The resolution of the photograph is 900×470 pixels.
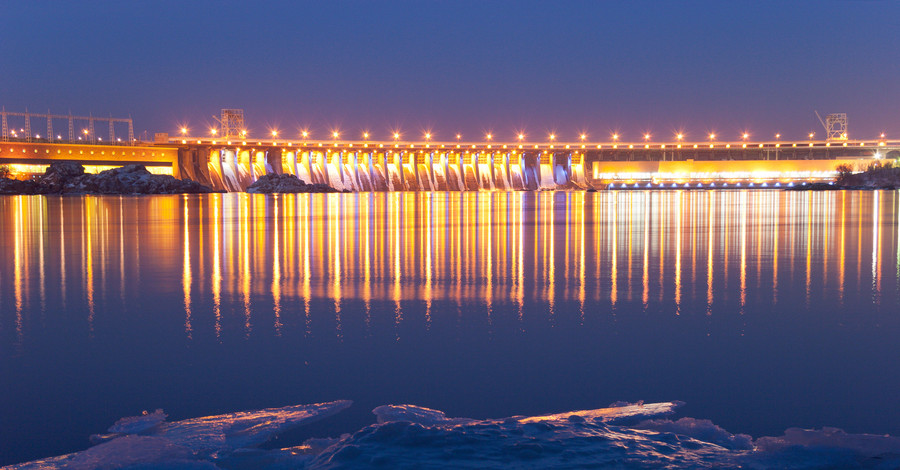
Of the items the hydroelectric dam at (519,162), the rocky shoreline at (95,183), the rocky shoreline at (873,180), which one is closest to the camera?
the rocky shoreline at (95,183)

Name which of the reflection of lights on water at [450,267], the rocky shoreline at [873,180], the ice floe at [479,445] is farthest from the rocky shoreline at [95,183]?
the rocky shoreline at [873,180]

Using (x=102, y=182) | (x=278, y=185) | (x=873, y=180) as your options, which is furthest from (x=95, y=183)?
(x=873, y=180)

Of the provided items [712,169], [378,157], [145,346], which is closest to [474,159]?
[378,157]

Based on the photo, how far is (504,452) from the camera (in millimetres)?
2742

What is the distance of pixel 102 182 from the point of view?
54062 millimetres

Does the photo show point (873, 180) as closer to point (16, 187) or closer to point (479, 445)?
point (16, 187)

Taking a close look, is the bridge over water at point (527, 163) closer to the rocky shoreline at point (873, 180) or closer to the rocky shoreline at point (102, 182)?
the rocky shoreline at point (102, 182)

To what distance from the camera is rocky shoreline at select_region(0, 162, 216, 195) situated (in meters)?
53.2

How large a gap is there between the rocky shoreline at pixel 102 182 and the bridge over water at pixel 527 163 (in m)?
17.2

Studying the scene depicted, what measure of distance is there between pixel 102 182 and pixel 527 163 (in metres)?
52.3

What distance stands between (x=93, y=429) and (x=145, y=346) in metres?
1.38

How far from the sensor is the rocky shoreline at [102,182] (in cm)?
5316

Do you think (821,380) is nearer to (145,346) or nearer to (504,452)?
(504,452)

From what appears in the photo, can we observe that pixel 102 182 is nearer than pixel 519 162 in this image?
Yes
